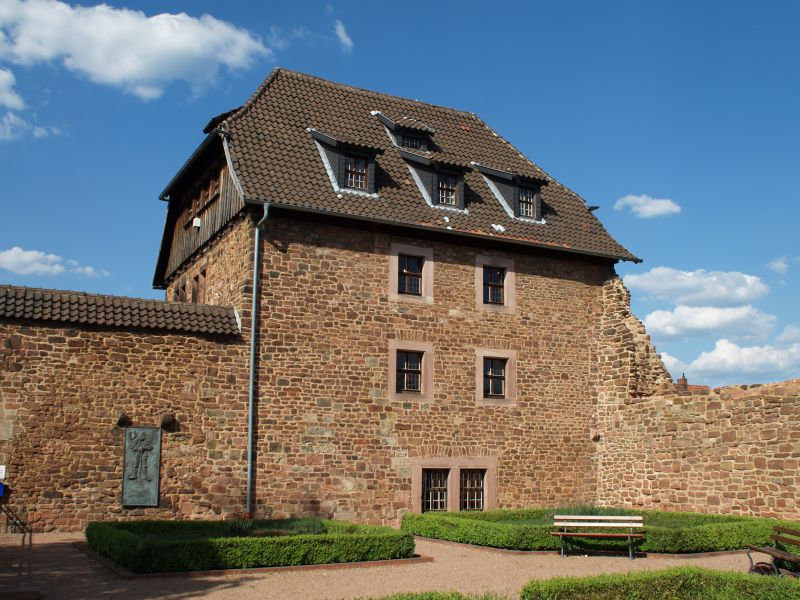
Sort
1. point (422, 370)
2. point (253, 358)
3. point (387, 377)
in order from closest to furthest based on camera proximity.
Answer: point (253, 358), point (387, 377), point (422, 370)

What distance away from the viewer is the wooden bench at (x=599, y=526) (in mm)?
15744

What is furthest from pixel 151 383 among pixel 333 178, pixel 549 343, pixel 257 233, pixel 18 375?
pixel 549 343

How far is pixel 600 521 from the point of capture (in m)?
Result: 16.5

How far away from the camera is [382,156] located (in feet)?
79.4

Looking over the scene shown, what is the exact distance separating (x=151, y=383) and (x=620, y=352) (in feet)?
42.2

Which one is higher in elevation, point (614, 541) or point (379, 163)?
point (379, 163)

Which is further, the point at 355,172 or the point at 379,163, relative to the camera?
the point at 379,163

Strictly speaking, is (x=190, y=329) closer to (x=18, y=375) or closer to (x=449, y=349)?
(x=18, y=375)

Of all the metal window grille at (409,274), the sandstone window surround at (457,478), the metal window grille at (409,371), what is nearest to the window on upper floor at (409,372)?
the metal window grille at (409,371)

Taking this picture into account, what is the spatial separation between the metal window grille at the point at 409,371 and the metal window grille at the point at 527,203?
19.4 ft

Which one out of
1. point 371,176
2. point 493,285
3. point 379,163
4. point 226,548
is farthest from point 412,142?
point 226,548

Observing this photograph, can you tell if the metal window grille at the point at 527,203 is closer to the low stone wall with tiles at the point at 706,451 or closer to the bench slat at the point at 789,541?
the low stone wall with tiles at the point at 706,451

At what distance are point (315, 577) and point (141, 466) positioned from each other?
6928 mm

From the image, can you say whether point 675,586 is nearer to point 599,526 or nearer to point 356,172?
point 599,526
